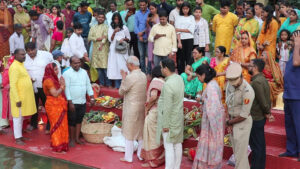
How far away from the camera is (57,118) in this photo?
22.4ft

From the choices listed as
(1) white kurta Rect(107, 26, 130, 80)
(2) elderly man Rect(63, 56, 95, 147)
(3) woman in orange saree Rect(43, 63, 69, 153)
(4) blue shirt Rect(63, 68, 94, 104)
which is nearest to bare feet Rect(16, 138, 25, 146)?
(3) woman in orange saree Rect(43, 63, 69, 153)

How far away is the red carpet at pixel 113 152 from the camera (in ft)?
19.1

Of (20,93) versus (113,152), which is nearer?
(113,152)

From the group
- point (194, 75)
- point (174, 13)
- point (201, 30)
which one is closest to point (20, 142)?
point (194, 75)

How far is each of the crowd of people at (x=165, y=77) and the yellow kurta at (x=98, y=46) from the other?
0.08ft

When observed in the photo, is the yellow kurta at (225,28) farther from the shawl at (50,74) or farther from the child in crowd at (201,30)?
the shawl at (50,74)

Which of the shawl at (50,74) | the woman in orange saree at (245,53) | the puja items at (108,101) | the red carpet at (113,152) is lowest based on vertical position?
the red carpet at (113,152)

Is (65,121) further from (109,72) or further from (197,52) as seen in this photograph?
(197,52)

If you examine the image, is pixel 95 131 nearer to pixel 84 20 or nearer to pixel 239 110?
pixel 239 110

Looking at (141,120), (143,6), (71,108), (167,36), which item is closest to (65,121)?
(71,108)

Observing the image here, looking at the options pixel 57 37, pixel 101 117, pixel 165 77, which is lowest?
pixel 101 117

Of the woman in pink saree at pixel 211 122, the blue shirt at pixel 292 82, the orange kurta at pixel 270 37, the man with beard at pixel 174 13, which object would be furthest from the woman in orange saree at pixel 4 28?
the blue shirt at pixel 292 82

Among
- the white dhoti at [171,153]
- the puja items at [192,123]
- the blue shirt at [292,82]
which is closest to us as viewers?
the blue shirt at [292,82]

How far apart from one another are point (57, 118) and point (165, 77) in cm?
226
